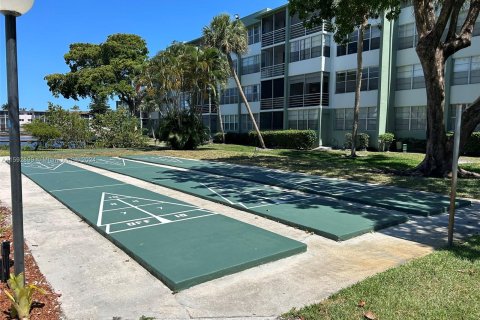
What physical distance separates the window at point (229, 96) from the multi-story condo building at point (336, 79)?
0.70 metres

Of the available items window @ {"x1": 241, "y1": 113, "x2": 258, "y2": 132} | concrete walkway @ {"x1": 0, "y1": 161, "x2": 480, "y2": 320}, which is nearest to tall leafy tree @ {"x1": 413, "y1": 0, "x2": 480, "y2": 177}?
concrete walkway @ {"x1": 0, "y1": 161, "x2": 480, "y2": 320}

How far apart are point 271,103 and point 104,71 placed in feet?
65.6

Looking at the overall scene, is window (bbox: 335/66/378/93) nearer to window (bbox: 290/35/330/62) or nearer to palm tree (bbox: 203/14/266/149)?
window (bbox: 290/35/330/62)

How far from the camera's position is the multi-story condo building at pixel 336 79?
26266 mm

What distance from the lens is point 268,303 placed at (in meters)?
4.27

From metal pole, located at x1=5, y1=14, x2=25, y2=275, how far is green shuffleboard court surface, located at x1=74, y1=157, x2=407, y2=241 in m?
4.62

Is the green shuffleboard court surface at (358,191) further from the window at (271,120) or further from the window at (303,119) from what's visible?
the window at (271,120)

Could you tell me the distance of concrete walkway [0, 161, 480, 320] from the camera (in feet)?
13.7

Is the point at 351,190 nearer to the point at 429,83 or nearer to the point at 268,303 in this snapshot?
the point at 429,83

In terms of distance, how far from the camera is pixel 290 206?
9.07 m

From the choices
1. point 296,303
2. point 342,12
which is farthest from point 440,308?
point 342,12

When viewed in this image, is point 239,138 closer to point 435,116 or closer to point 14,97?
point 435,116

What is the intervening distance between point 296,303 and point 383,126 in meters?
25.8

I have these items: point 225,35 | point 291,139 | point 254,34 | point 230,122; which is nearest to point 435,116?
point 291,139
